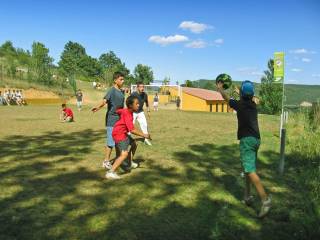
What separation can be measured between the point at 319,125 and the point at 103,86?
6206cm

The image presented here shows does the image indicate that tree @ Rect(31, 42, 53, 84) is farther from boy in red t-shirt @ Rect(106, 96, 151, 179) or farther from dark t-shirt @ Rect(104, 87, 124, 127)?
boy in red t-shirt @ Rect(106, 96, 151, 179)

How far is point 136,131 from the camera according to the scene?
23.2 feet

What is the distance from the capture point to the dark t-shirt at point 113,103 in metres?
7.78

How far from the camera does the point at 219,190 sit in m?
6.48

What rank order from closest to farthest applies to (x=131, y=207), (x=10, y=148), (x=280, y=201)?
1. (x=131, y=207)
2. (x=280, y=201)
3. (x=10, y=148)

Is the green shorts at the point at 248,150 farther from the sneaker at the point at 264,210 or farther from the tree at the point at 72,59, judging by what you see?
the tree at the point at 72,59

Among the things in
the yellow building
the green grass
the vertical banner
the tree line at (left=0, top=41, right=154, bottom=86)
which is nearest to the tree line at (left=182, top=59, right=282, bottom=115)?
the yellow building

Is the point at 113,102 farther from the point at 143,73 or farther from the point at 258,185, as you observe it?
the point at 143,73

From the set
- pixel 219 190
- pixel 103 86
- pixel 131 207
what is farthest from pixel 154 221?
pixel 103 86

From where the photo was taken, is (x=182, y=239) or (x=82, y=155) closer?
(x=182, y=239)

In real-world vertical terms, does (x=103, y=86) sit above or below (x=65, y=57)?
below

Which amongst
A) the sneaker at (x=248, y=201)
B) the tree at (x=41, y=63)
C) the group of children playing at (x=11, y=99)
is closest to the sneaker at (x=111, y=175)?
the sneaker at (x=248, y=201)

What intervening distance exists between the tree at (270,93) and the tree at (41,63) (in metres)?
38.9

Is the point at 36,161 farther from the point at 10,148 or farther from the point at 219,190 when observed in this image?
the point at 219,190
